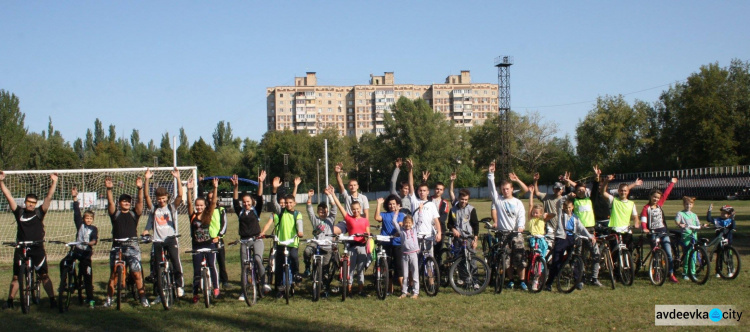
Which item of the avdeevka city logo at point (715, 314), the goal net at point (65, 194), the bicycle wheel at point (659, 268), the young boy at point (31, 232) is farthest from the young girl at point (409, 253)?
the goal net at point (65, 194)

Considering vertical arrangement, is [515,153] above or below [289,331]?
above

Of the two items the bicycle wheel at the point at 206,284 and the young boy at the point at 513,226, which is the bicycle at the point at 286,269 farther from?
the young boy at the point at 513,226

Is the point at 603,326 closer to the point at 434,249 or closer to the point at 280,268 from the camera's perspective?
the point at 434,249

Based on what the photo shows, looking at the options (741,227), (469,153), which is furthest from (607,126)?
(741,227)

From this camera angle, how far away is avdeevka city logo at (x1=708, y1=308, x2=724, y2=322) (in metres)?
8.31

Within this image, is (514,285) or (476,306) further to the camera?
(514,285)

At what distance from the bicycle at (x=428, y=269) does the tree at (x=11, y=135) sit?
225ft

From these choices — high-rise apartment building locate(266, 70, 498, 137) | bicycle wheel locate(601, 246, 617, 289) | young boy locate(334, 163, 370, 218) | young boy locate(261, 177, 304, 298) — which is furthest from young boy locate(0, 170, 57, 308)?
high-rise apartment building locate(266, 70, 498, 137)

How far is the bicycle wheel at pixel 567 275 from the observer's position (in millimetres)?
10383

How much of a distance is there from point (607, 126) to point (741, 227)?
59.2 meters

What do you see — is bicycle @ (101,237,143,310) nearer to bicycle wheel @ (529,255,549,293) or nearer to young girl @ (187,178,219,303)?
young girl @ (187,178,219,303)

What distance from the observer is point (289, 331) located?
8.09 metres

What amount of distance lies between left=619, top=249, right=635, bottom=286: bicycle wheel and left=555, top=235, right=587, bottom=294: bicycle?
74 cm

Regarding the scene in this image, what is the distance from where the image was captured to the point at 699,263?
444 inches
